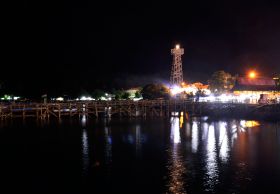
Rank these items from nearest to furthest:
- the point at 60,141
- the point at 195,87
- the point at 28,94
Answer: the point at 60,141, the point at 28,94, the point at 195,87

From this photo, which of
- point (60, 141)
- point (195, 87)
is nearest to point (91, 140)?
point (60, 141)

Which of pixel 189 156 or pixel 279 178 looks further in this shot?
pixel 189 156

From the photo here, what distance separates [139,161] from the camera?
80.0ft

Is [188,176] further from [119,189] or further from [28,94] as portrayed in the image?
[28,94]

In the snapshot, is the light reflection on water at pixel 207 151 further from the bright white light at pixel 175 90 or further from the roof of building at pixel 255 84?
the bright white light at pixel 175 90

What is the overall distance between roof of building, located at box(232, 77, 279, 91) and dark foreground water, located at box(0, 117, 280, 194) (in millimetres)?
27962

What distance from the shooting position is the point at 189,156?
25766 mm

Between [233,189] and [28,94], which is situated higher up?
[28,94]

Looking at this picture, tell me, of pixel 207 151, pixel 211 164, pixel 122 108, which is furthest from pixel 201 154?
pixel 122 108

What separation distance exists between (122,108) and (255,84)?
94.1 ft

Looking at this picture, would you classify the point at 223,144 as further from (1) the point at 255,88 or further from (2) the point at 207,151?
(1) the point at 255,88

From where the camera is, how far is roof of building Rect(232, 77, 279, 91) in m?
65.5

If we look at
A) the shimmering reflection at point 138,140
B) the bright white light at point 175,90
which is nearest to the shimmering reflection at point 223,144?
the shimmering reflection at point 138,140

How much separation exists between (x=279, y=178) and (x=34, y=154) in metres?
17.9
